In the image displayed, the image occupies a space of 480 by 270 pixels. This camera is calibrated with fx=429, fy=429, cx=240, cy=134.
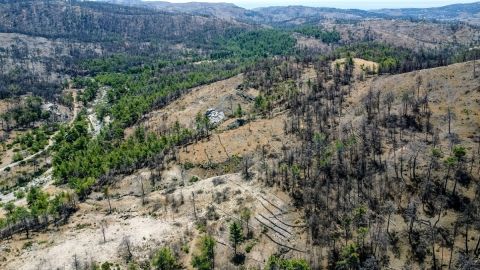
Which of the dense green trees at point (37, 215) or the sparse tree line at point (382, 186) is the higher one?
the sparse tree line at point (382, 186)

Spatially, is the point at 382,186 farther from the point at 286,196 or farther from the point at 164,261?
the point at 164,261

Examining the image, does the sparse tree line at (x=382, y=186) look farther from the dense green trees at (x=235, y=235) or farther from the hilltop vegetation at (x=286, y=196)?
the dense green trees at (x=235, y=235)

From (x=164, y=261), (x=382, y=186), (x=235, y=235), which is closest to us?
(x=164, y=261)

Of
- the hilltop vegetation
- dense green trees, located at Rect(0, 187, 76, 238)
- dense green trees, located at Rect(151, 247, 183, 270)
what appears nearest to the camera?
dense green trees, located at Rect(151, 247, 183, 270)

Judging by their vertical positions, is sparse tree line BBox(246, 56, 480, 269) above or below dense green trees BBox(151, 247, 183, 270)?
above

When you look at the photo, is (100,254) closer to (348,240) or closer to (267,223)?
(267,223)

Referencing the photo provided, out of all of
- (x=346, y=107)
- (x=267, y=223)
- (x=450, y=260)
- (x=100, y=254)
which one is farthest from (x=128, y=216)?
(x=346, y=107)

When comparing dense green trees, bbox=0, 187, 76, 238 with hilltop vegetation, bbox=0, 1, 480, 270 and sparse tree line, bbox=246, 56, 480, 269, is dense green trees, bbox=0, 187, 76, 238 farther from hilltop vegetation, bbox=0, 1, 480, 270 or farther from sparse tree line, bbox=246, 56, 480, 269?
sparse tree line, bbox=246, 56, 480, 269

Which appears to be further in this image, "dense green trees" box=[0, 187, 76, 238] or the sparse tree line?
"dense green trees" box=[0, 187, 76, 238]

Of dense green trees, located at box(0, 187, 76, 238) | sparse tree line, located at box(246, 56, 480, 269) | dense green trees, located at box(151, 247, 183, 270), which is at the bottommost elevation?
dense green trees, located at box(0, 187, 76, 238)

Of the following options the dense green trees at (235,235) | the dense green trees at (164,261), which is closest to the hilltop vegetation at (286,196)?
the dense green trees at (164,261)

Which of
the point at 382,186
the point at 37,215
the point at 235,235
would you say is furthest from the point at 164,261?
the point at 382,186

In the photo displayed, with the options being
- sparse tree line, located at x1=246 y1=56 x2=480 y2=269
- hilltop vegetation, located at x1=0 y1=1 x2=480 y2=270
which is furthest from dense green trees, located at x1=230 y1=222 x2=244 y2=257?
sparse tree line, located at x1=246 y1=56 x2=480 y2=269
